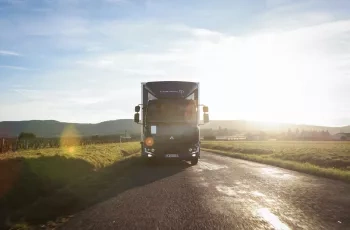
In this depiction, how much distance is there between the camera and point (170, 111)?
2112cm

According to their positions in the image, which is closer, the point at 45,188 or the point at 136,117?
the point at 45,188

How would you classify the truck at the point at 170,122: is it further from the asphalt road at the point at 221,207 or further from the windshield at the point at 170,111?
the asphalt road at the point at 221,207

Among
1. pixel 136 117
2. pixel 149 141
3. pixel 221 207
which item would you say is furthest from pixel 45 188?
pixel 136 117

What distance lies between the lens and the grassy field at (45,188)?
25.8ft

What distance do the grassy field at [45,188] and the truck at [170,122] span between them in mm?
3587

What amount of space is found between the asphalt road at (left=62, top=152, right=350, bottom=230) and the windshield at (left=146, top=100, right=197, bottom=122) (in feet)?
27.9

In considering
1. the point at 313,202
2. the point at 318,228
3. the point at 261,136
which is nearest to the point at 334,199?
the point at 313,202

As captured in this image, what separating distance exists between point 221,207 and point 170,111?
1306 cm

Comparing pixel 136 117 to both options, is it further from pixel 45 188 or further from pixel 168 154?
pixel 45 188

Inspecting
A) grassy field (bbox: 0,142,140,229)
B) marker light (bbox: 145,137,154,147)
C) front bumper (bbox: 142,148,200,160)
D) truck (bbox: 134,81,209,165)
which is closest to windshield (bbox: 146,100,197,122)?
truck (bbox: 134,81,209,165)

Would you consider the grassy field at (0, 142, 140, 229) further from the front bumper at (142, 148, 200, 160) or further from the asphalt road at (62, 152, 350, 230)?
the front bumper at (142, 148, 200, 160)

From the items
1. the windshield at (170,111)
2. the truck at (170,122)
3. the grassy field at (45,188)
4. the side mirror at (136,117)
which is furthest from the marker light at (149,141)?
the grassy field at (45,188)

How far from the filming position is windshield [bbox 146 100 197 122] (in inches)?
827

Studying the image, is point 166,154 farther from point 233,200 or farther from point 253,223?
point 253,223
